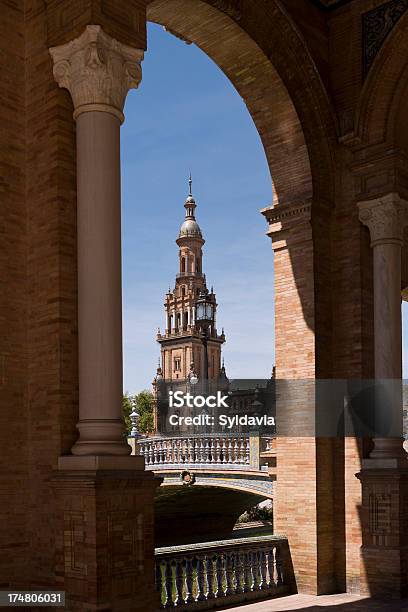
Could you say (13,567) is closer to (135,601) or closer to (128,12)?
(135,601)

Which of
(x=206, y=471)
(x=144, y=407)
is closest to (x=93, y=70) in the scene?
(x=206, y=471)

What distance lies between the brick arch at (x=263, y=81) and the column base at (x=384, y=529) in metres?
4.56

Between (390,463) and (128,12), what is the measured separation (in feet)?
24.5

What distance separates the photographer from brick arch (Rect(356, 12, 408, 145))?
12.6 m

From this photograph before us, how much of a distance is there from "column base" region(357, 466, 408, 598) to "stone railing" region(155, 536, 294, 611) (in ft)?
4.20

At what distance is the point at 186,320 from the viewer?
344 feet

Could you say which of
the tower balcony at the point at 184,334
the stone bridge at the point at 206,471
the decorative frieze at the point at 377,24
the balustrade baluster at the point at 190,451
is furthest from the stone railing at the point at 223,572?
the tower balcony at the point at 184,334

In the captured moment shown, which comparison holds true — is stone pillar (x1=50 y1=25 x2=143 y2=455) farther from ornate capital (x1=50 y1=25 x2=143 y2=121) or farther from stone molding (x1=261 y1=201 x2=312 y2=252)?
stone molding (x1=261 y1=201 x2=312 y2=252)

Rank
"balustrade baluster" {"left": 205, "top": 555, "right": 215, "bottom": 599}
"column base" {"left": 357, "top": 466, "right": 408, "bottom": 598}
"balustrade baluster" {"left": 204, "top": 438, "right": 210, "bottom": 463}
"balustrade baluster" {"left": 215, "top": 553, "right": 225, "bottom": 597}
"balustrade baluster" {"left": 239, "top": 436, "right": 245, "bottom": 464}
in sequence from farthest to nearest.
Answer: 1. "balustrade baluster" {"left": 204, "top": 438, "right": 210, "bottom": 463}
2. "balustrade baluster" {"left": 239, "top": 436, "right": 245, "bottom": 464}
3. "column base" {"left": 357, "top": 466, "right": 408, "bottom": 598}
4. "balustrade baluster" {"left": 215, "top": 553, "right": 225, "bottom": 597}
5. "balustrade baluster" {"left": 205, "top": 555, "right": 215, "bottom": 599}

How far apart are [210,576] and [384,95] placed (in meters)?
8.02

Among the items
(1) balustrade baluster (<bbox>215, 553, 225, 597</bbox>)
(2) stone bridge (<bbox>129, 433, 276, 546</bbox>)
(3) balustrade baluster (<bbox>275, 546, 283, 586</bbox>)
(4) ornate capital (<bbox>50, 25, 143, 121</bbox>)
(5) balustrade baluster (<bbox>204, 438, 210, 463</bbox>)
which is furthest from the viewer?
(5) balustrade baluster (<bbox>204, 438, 210, 463</bbox>)

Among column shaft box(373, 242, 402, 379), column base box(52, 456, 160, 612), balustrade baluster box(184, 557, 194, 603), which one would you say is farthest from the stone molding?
column base box(52, 456, 160, 612)

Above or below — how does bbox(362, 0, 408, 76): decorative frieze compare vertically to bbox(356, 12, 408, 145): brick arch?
above

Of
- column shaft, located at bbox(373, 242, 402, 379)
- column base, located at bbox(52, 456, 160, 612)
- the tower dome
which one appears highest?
the tower dome
